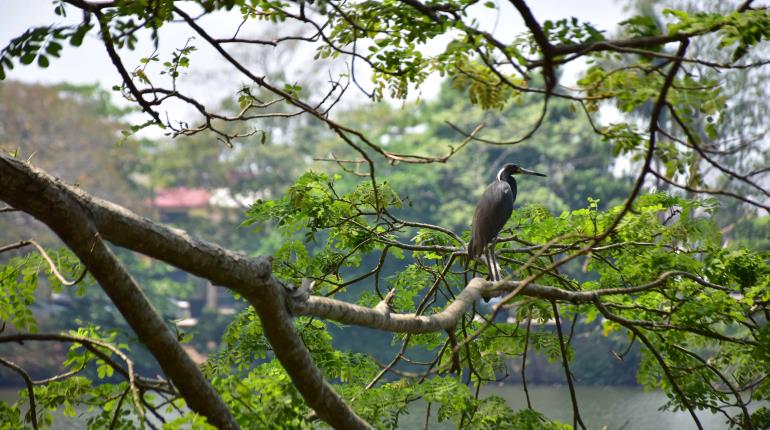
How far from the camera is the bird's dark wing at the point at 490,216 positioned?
12.5 feet

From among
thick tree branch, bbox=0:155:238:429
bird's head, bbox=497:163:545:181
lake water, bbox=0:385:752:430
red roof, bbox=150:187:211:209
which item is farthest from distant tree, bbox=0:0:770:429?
red roof, bbox=150:187:211:209

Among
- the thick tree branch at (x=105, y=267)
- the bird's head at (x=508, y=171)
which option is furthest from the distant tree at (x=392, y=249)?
the bird's head at (x=508, y=171)

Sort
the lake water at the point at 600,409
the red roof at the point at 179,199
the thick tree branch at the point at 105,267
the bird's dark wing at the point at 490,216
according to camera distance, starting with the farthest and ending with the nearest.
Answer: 1. the red roof at the point at 179,199
2. the lake water at the point at 600,409
3. the bird's dark wing at the point at 490,216
4. the thick tree branch at the point at 105,267

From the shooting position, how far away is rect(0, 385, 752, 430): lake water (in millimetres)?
11656

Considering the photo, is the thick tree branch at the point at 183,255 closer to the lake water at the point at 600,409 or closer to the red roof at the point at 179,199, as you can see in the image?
the lake water at the point at 600,409

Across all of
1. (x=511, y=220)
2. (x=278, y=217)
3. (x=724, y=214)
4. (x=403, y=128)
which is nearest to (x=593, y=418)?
(x=724, y=214)

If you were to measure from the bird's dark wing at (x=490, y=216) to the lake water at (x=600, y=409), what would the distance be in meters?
5.65

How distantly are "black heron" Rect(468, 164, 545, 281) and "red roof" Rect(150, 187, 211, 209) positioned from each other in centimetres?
2023

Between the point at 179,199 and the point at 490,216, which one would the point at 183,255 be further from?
the point at 179,199

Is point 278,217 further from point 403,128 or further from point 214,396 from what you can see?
point 403,128

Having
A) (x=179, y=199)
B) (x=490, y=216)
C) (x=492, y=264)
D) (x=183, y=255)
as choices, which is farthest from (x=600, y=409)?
(x=179, y=199)

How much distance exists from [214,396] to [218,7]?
1.02 metres

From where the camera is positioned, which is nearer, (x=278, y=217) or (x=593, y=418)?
(x=278, y=217)

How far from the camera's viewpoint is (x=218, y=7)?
7.43ft
